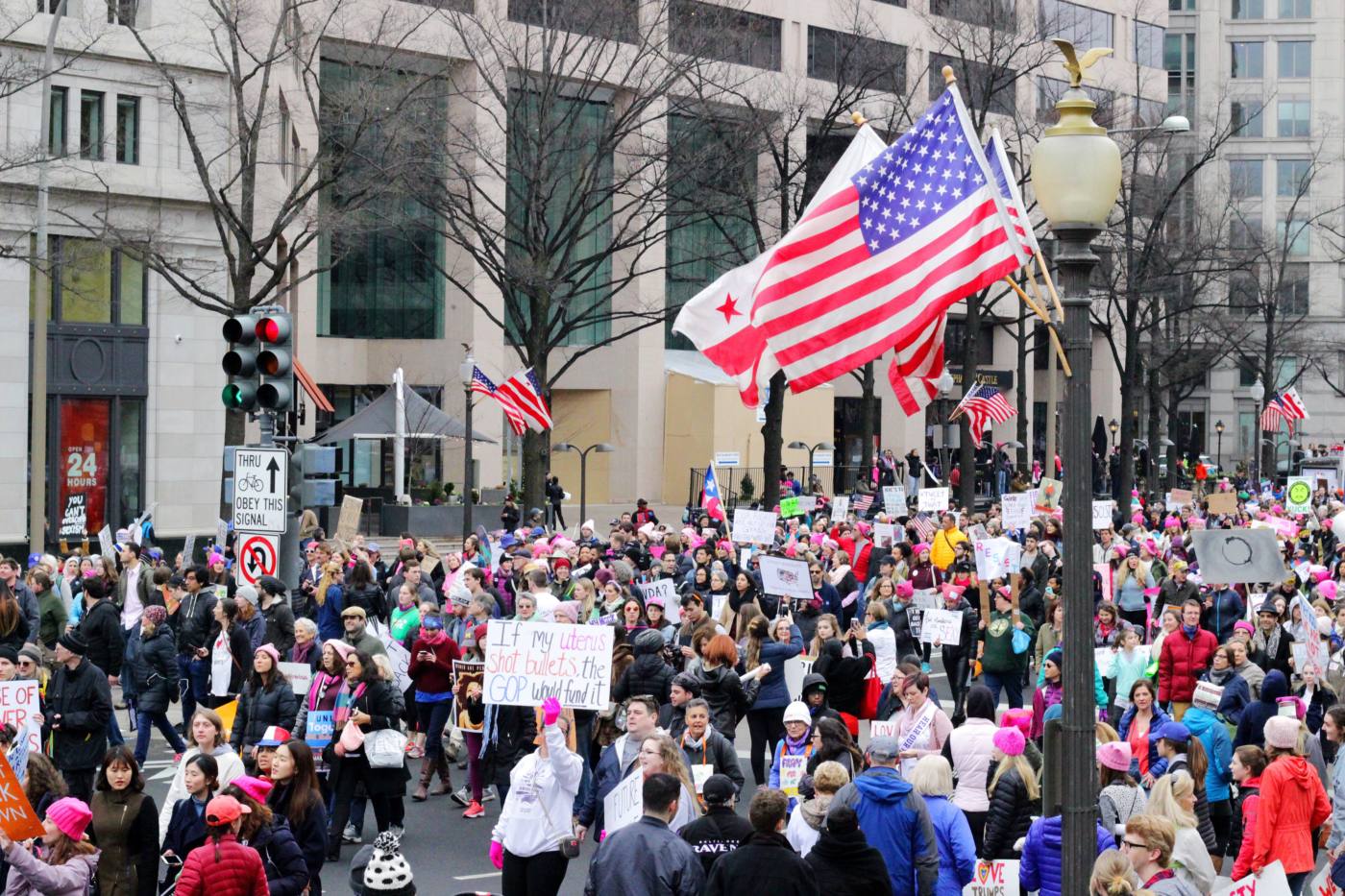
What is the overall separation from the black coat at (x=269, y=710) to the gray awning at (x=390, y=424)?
28916 mm

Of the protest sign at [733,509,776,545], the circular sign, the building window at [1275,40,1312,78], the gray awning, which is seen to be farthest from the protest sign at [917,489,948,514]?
the building window at [1275,40,1312,78]

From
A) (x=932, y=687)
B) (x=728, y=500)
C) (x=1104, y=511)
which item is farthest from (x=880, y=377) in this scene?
(x=932, y=687)

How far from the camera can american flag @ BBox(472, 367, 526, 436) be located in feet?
106

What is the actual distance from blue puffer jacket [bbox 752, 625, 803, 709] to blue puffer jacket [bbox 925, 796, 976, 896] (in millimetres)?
5038

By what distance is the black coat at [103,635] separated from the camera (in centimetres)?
1661

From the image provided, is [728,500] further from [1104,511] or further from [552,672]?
[552,672]

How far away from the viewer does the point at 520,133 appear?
1422 inches

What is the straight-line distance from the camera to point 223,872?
861 cm

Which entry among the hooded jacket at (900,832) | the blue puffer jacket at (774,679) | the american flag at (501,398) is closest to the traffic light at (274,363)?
the blue puffer jacket at (774,679)

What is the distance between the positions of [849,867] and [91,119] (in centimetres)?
2938

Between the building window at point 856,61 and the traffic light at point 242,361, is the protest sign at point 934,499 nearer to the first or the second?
the building window at point 856,61

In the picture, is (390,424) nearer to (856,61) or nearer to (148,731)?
(856,61)

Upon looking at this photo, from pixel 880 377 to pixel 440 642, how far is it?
53319mm

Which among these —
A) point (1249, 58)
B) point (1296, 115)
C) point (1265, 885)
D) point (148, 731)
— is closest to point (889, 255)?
A: point (1265, 885)
